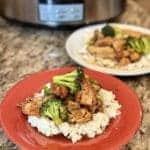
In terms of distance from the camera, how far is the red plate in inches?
22.3

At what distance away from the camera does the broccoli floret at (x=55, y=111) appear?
0.58 metres

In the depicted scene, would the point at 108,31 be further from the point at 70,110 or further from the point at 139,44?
the point at 70,110

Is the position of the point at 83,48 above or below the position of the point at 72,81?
below

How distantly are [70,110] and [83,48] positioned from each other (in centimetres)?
34

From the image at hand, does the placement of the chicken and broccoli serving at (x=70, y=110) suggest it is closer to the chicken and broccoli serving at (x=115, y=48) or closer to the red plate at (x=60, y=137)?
the red plate at (x=60, y=137)

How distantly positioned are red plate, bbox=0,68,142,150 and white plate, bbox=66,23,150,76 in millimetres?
108

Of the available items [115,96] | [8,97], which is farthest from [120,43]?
[8,97]

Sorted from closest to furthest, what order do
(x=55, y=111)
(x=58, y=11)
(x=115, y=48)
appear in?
(x=55, y=111)
(x=115, y=48)
(x=58, y=11)

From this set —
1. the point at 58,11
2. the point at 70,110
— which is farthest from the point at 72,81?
the point at 58,11

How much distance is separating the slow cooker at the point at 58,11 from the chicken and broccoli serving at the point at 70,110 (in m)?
0.37

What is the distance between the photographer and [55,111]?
582mm

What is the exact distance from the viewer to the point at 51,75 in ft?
2.40

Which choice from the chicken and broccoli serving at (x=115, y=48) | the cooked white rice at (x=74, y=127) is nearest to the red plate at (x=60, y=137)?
the cooked white rice at (x=74, y=127)

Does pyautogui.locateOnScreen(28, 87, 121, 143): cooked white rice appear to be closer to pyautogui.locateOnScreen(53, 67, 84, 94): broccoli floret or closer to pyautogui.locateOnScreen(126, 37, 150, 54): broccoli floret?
pyautogui.locateOnScreen(53, 67, 84, 94): broccoli floret
